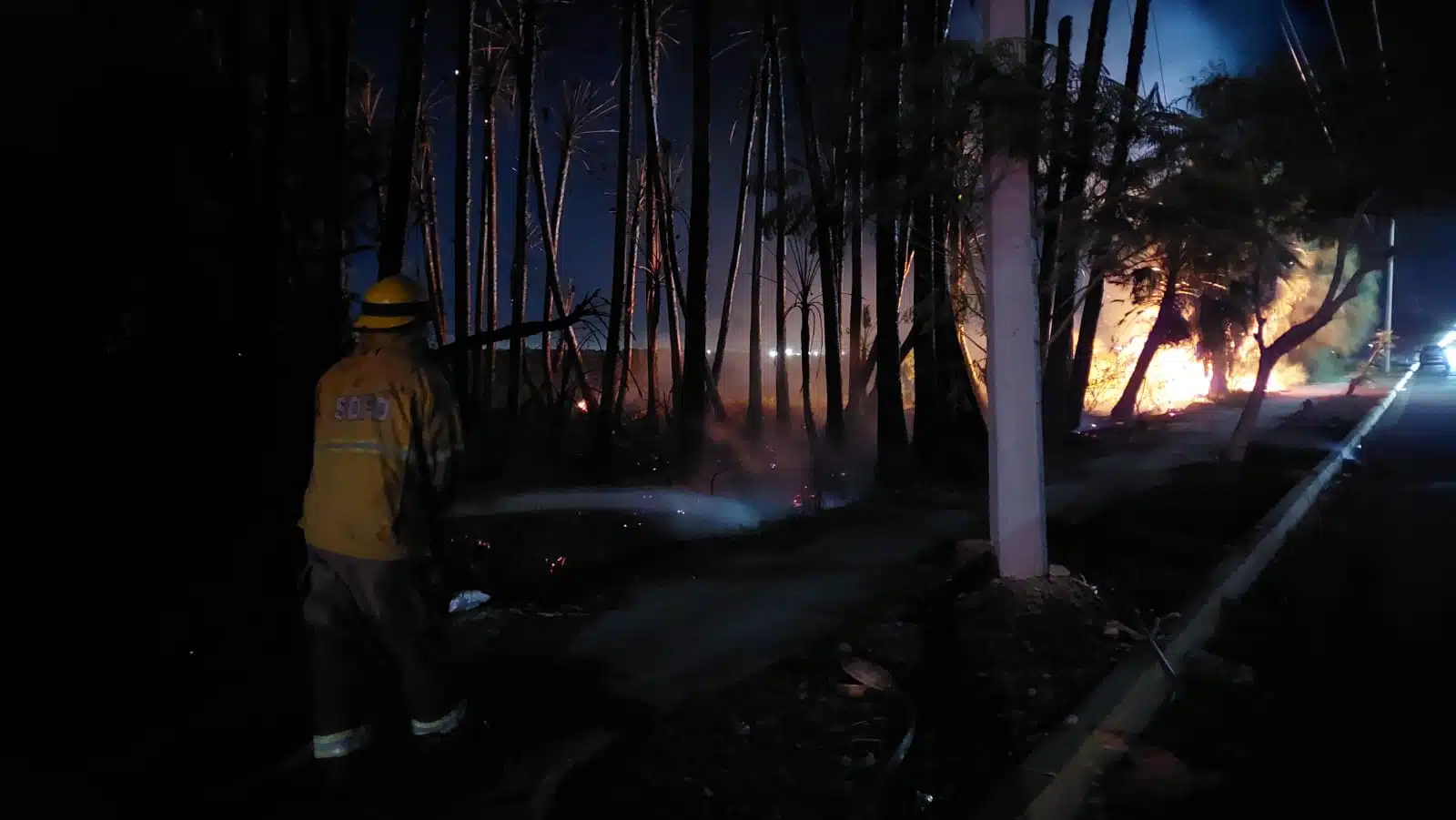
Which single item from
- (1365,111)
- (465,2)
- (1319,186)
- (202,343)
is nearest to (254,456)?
(202,343)

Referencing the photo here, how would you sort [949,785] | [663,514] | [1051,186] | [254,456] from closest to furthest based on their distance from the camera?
1. [949,785]
2. [254,456]
3. [1051,186]
4. [663,514]

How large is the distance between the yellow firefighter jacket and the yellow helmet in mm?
46

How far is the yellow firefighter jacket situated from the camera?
3645 mm

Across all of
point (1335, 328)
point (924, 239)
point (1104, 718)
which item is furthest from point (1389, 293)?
point (1104, 718)

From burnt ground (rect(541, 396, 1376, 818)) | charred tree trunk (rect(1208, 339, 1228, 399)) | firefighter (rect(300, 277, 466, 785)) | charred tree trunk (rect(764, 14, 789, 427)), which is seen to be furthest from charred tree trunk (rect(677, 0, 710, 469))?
charred tree trunk (rect(1208, 339, 1228, 399))

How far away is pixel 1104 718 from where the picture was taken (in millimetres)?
4898

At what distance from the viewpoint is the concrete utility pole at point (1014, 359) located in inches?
254

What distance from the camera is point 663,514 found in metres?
11.6

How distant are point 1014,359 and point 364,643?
4.29 m

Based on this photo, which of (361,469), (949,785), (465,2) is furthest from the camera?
(465,2)

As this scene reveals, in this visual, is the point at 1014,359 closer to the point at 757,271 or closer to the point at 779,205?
the point at 779,205

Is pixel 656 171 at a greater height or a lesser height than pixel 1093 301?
greater

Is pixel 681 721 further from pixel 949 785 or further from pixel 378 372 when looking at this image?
pixel 378 372

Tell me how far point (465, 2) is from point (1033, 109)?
9.97 metres
